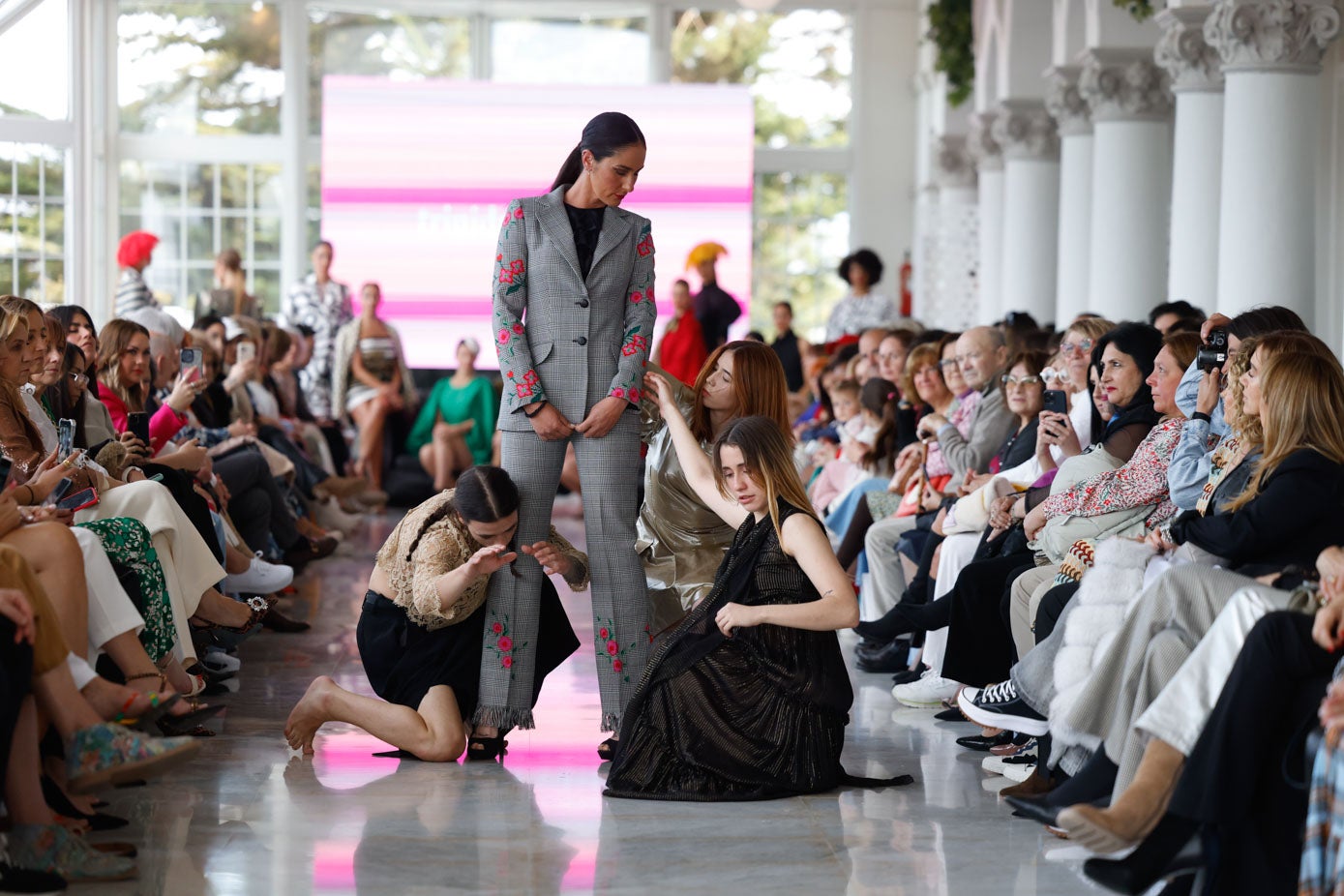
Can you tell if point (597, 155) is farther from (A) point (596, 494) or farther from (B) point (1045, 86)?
(B) point (1045, 86)

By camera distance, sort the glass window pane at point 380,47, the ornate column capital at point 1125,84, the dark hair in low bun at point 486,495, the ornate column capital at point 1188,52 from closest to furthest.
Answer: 1. the dark hair in low bun at point 486,495
2. the ornate column capital at point 1188,52
3. the ornate column capital at point 1125,84
4. the glass window pane at point 380,47

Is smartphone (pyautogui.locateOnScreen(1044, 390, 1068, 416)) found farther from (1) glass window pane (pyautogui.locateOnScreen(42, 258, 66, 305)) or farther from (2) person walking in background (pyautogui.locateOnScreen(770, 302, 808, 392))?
(1) glass window pane (pyautogui.locateOnScreen(42, 258, 66, 305))

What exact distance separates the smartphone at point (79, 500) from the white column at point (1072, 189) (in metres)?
6.88

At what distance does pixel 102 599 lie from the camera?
3.77 metres

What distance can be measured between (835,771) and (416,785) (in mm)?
1015

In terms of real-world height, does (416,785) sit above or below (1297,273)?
below

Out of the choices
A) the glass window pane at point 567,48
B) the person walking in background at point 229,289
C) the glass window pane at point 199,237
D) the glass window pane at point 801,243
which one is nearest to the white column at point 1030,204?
the person walking in background at point 229,289

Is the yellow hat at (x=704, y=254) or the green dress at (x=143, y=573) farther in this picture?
the yellow hat at (x=704, y=254)

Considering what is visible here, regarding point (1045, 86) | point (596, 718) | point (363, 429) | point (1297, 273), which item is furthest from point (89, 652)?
point (1045, 86)

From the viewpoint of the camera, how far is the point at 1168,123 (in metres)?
10.2

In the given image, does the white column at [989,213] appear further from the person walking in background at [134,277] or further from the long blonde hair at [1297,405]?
the long blonde hair at [1297,405]

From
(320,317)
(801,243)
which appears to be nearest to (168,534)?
(320,317)

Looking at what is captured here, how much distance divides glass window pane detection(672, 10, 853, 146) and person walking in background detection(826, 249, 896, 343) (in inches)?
213

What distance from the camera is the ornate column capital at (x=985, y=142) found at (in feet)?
40.4
